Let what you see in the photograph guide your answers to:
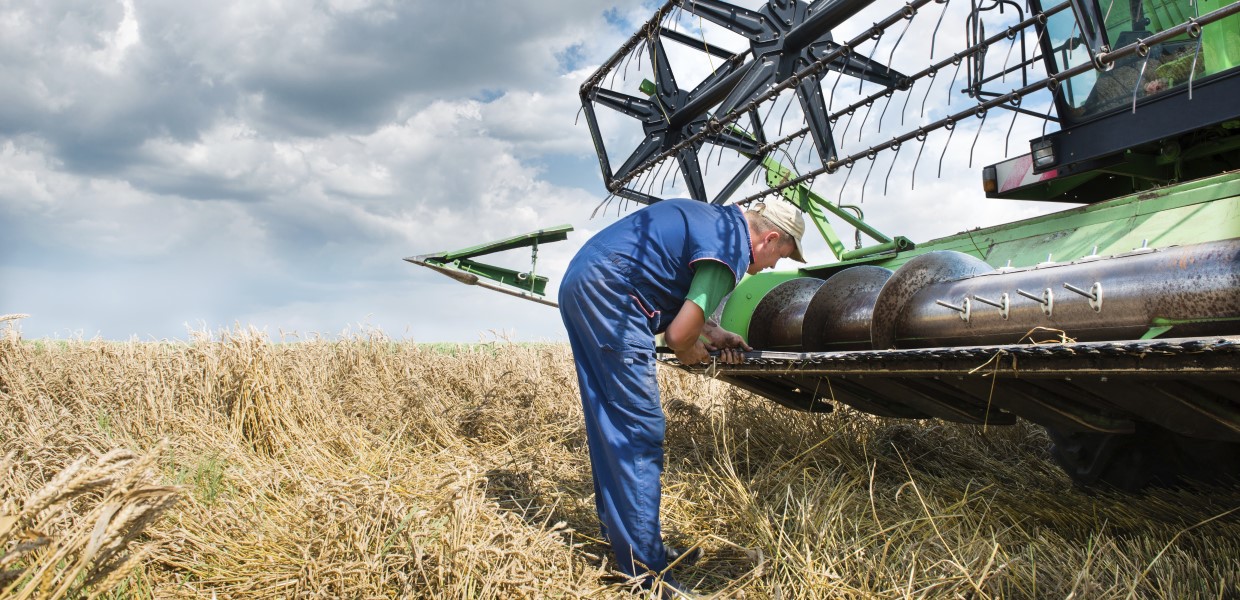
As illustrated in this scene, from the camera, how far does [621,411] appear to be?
9.52 ft

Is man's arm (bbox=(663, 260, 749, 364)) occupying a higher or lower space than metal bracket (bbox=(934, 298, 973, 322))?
higher

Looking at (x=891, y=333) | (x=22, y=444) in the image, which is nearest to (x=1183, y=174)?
(x=891, y=333)

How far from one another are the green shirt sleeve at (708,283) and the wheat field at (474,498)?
2.59ft

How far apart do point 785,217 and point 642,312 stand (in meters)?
0.63

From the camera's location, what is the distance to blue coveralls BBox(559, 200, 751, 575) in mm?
2873

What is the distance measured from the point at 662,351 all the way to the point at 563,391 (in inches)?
68.8

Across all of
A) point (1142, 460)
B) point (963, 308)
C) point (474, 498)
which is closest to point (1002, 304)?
point (963, 308)

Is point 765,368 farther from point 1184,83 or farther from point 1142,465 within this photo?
point 1184,83

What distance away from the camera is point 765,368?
3.49 meters

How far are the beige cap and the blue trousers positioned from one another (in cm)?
59

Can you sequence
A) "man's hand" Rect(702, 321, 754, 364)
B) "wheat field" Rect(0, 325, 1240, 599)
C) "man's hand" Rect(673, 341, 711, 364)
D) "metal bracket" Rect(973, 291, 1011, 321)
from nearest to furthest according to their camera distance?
"wheat field" Rect(0, 325, 1240, 599) → "metal bracket" Rect(973, 291, 1011, 321) → "man's hand" Rect(673, 341, 711, 364) → "man's hand" Rect(702, 321, 754, 364)

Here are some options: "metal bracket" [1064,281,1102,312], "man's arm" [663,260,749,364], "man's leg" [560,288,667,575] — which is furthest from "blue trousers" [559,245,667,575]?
"metal bracket" [1064,281,1102,312]

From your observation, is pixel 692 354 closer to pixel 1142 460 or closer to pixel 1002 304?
pixel 1002 304

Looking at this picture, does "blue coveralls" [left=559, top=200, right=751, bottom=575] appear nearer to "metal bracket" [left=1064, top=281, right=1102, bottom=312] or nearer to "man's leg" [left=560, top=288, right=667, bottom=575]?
"man's leg" [left=560, top=288, right=667, bottom=575]
